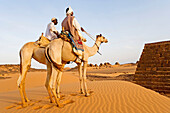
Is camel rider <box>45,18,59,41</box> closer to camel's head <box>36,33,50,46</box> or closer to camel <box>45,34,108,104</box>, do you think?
camel's head <box>36,33,50,46</box>

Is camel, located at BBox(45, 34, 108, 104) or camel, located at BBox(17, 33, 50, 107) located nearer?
camel, located at BBox(45, 34, 108, 104)

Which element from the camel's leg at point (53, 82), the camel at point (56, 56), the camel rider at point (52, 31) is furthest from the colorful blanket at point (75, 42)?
the camel's leg at point (53, 82)

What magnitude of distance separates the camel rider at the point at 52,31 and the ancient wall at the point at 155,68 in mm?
8843

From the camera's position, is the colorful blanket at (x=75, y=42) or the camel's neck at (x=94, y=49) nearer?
the colorful blanket at (x=75, y=42)

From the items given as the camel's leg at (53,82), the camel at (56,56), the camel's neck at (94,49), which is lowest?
the camel's leg at (53,82)

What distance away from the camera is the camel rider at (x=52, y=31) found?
638cm

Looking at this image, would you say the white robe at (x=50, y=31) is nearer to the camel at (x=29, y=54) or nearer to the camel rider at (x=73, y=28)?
the camel at (x=29, y=54)

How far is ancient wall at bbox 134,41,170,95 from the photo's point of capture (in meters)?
10.7

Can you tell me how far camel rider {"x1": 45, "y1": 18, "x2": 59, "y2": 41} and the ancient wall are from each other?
348 inches

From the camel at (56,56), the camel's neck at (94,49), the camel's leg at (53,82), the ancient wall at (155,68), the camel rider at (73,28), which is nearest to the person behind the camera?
the camel's leg at (53,82)

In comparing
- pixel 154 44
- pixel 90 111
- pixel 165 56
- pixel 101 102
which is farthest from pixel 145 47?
pixel 90 111

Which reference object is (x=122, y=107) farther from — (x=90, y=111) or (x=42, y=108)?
(x=42, y=108)

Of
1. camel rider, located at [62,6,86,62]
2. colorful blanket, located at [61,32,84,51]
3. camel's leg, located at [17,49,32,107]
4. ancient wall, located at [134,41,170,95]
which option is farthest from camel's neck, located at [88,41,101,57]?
ancient wall, located at [134,41,170,95]

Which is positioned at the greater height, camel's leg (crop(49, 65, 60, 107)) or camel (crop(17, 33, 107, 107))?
camel (crop(17, 33, 107, 107))
